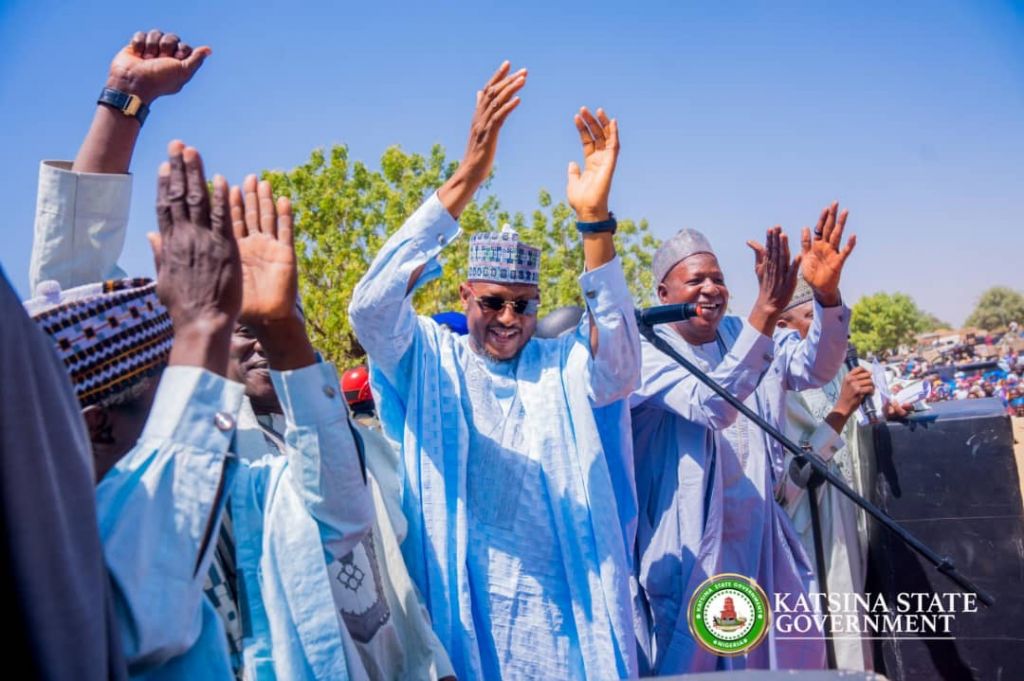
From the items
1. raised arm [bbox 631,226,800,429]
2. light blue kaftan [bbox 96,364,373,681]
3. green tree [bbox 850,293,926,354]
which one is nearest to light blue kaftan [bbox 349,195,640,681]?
raised arm [bbox 631,226,800,429]

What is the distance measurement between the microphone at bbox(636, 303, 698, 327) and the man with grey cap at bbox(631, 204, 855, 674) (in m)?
0.40

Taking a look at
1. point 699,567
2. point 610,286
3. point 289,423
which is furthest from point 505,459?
point 289,423

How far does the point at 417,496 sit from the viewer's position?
10.4 ft

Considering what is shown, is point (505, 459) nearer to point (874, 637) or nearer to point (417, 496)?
point (417, 496)

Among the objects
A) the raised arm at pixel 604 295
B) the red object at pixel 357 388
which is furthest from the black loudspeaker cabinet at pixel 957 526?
the red object at pixel 357 388

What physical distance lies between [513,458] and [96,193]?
170 centimetres

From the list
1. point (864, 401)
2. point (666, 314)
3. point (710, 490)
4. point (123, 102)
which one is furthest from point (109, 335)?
point (864, 401)

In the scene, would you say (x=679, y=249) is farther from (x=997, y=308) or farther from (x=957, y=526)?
(x=997, y=308)

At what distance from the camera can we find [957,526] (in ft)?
13.5

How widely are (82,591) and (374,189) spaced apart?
64.9 feet

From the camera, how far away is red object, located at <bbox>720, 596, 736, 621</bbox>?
3844mm

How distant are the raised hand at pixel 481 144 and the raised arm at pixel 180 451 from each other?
1639 millimetres

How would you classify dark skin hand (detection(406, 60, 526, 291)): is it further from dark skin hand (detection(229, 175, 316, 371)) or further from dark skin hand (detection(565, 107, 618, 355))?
dark skin hand (detection(229, 175, 316, 371))

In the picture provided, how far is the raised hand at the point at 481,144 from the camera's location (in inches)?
122
